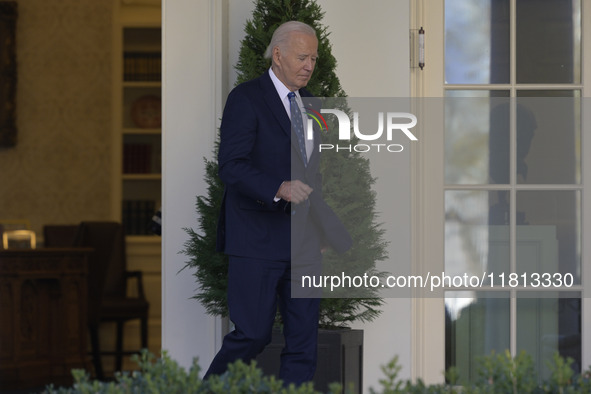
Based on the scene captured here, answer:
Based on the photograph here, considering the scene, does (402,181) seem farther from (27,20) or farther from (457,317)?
(27,20)

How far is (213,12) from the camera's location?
4246 millimetres

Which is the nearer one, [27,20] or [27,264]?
[27,264]

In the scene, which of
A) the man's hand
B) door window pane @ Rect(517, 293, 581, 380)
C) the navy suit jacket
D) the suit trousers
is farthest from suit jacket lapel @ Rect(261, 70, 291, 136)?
door window pane @ Rect(517, 293, 581, 380)

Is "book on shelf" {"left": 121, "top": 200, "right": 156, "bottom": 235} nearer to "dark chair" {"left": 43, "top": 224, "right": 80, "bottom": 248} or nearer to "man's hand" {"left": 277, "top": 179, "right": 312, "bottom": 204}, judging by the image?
"dark chair" {"left": 43, "top": 224, "right": 80, "bottom": 248}

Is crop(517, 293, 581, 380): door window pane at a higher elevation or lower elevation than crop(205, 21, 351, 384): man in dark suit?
lower

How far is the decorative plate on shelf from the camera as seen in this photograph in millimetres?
8086

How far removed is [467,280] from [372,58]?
1055mm

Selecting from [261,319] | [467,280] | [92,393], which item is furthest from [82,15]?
[92,393]

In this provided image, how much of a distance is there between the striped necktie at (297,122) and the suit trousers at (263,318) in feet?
1.22

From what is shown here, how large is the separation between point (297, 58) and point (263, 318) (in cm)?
83

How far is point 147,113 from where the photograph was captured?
809 centimetres

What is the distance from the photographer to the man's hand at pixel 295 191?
2908 mm

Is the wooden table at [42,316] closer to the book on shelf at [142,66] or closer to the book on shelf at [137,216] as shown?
the book on shelf at [137,216]

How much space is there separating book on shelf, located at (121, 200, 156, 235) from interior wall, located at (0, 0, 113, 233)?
21 centimetres
